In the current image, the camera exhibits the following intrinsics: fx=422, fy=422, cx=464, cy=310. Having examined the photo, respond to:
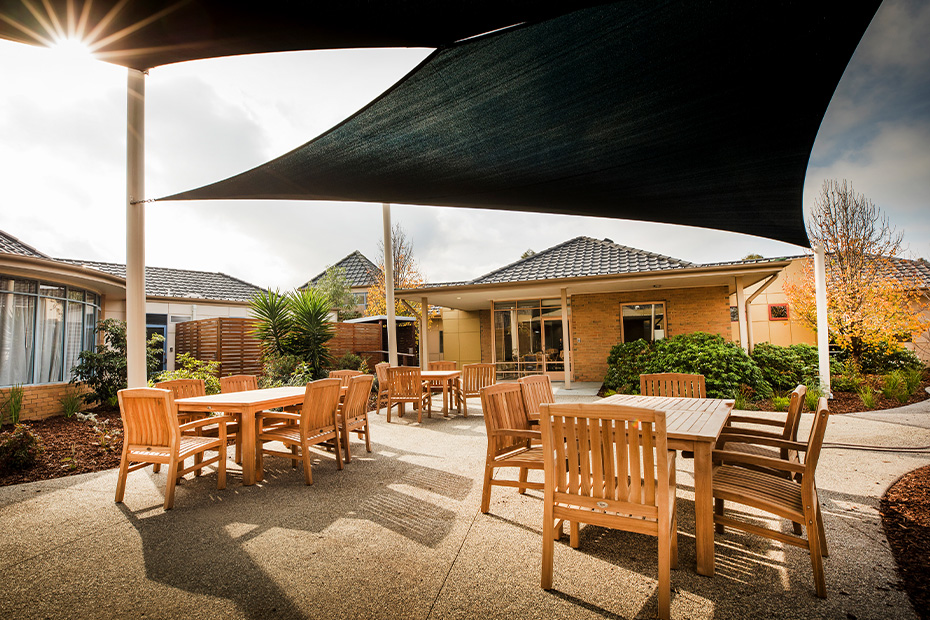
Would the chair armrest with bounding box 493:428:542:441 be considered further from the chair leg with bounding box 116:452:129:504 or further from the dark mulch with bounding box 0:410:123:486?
the dark mulch with bounding box 0:410:123:486

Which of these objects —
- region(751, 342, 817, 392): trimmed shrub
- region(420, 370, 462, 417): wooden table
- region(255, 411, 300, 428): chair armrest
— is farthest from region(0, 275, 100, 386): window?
region(751, 342, 817, 392): trimmed shrub

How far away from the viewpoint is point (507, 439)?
3.50 m

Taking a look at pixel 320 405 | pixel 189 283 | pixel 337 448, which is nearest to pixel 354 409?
pixel 337 448

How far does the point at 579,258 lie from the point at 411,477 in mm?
9581

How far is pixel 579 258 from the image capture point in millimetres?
12188

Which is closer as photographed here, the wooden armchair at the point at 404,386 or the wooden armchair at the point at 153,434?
the wooden armchair at the point at 153,434

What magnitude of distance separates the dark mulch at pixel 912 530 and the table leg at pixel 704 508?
803 mm

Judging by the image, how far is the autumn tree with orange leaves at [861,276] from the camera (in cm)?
859

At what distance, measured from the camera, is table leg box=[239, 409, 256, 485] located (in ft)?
12.5

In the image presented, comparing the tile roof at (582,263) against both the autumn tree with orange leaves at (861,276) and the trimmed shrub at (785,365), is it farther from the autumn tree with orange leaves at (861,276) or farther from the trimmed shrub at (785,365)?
the autumn tree with orange leaves at (861,276)

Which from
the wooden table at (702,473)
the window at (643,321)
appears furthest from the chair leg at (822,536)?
the window at (643,321)

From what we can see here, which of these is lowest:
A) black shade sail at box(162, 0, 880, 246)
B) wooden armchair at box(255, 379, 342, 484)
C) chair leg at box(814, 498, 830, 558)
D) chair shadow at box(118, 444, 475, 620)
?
chair shadow at box(118, 444, 475, 620)

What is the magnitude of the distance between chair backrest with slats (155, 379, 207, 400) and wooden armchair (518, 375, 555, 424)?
12.1 ft

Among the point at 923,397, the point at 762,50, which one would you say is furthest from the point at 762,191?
the point at 923,397
